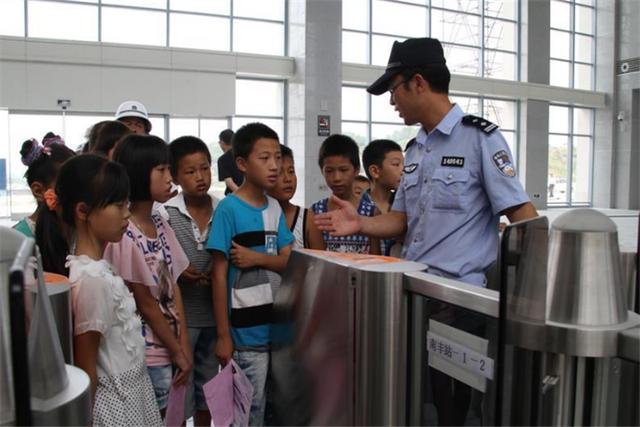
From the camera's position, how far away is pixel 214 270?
177 cm

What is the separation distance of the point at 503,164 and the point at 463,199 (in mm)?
147

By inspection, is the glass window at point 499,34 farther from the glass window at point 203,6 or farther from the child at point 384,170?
the child at point 384,170

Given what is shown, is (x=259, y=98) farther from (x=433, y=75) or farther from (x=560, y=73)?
A: (x=433, y=75)

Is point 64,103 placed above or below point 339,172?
above

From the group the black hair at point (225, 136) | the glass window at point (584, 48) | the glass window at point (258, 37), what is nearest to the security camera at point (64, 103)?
the glass window at point (258, 37)

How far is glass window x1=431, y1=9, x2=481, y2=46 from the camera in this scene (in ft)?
41.8

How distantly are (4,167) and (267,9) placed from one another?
18.1ft

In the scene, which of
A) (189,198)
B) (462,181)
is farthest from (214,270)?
(462,181)

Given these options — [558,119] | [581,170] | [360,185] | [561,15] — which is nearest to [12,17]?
[360,185]

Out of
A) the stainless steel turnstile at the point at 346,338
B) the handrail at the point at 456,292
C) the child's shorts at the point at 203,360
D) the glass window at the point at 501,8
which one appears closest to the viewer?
the handrail at the point at 456,292

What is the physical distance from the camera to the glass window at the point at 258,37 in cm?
1054

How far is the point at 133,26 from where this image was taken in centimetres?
969

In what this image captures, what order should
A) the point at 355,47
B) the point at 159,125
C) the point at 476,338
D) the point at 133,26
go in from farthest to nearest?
the point at 355,47 → the point at 159,125 → the point at 133,26 → the point at 476,338

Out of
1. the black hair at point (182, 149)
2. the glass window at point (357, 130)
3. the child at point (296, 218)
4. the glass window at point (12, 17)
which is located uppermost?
the glass window at point (12, 17)
